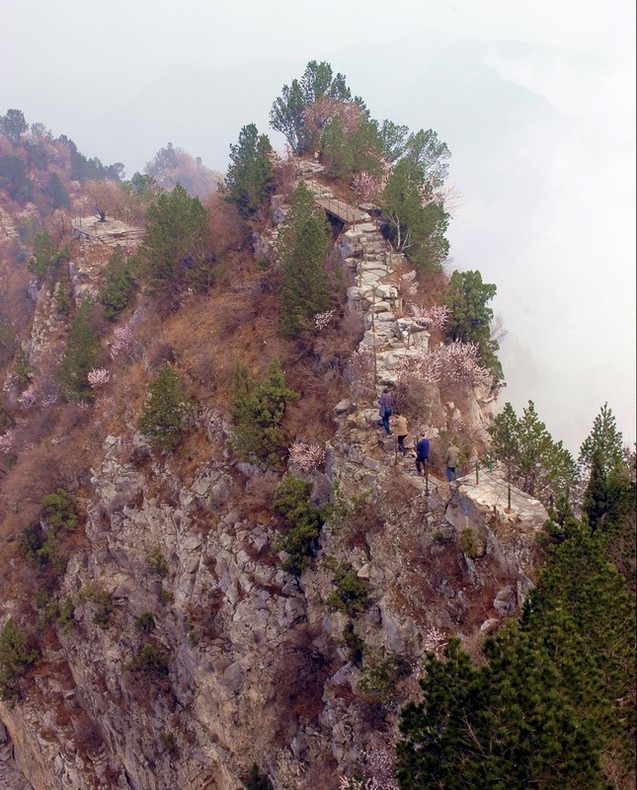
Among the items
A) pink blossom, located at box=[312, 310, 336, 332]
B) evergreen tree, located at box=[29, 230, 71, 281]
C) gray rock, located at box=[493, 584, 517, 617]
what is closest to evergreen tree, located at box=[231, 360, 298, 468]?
pink blossom, located at box=[312, 310, 336, 332]

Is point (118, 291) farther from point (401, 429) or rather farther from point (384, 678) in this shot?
point (384, 678)

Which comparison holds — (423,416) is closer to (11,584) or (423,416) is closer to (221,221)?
(221,221)

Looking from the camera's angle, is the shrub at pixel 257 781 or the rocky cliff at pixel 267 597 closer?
the rocky cliff at pixel 267 597

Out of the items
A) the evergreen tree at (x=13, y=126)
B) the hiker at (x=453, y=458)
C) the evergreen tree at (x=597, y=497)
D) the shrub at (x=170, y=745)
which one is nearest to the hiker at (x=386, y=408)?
the hiker at (x=453, y=458)

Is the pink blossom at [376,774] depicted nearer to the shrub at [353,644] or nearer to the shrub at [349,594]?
the shrub at [353,644]

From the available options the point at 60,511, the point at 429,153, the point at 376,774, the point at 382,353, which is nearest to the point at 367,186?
the point at 429,153

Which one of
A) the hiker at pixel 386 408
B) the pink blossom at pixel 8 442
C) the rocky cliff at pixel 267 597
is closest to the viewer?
the rocky cliff at pixel 267 597

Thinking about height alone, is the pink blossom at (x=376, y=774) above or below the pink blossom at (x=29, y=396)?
below

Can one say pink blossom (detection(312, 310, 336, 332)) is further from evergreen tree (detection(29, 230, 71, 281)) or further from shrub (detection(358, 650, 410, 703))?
evergreen tree (detection(29, 230, 71, 281))

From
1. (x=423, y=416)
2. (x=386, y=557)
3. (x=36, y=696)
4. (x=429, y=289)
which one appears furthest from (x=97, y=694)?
(x=429, y=289)
